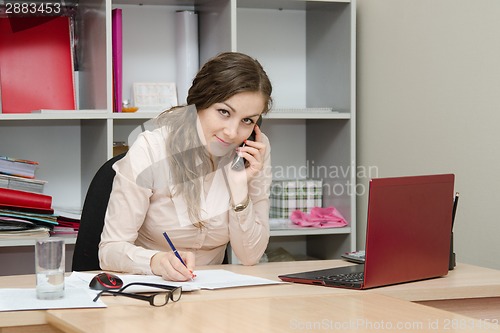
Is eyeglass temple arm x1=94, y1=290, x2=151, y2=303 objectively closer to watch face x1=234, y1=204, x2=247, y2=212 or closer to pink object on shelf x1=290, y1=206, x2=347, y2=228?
watch face x1=234, y1=204, x2=247, y2=212

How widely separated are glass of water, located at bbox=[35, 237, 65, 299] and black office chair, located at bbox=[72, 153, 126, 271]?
0.52m

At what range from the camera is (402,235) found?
1625 mm

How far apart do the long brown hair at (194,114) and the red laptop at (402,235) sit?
48cm

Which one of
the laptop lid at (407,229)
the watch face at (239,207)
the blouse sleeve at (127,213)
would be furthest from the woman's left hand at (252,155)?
the laptop lid at (407,229)

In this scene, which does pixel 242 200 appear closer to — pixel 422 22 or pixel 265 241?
pixel 265 241

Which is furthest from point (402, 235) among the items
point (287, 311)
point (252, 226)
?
point (252, 226)

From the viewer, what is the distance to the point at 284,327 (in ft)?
3.89

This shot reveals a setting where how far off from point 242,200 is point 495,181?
80cm

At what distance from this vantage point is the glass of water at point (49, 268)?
1410 mm

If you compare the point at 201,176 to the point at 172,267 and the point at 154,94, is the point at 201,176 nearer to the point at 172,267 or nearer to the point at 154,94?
the point at 172,267

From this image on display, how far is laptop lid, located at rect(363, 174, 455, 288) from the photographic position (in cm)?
156

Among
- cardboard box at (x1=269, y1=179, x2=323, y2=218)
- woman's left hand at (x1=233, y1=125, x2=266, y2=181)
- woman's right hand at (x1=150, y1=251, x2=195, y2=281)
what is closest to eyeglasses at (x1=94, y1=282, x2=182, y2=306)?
woman's right hand at (x1=150, y1=251, x2=195, y2=281)

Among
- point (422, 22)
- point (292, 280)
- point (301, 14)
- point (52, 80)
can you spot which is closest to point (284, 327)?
point (292, 280)

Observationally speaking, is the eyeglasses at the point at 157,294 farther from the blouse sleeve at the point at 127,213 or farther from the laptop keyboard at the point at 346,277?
the laptop keyboard at the point at 346,277
